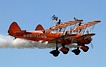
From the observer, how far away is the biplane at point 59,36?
9450 cm

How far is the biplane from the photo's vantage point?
94.5m

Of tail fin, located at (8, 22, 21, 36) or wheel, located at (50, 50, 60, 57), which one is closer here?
wheel, located at (50, 50, 60, 57)

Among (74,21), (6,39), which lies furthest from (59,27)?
(6,39)

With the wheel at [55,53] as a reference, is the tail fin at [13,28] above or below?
above

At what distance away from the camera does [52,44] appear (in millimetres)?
97062

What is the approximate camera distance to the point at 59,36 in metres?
94.7

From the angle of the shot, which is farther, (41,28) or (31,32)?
(41,28)

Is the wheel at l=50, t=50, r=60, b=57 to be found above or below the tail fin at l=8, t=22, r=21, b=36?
below

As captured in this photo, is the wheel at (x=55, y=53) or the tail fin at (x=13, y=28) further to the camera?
the tail fin at (x=13, y=28)

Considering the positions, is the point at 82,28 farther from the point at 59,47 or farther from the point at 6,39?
→ the point at 6,39

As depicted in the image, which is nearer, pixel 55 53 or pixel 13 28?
pixel 55 53

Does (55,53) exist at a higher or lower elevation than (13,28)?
lower

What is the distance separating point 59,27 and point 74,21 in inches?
103

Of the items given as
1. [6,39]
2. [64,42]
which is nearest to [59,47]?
[64,42]
